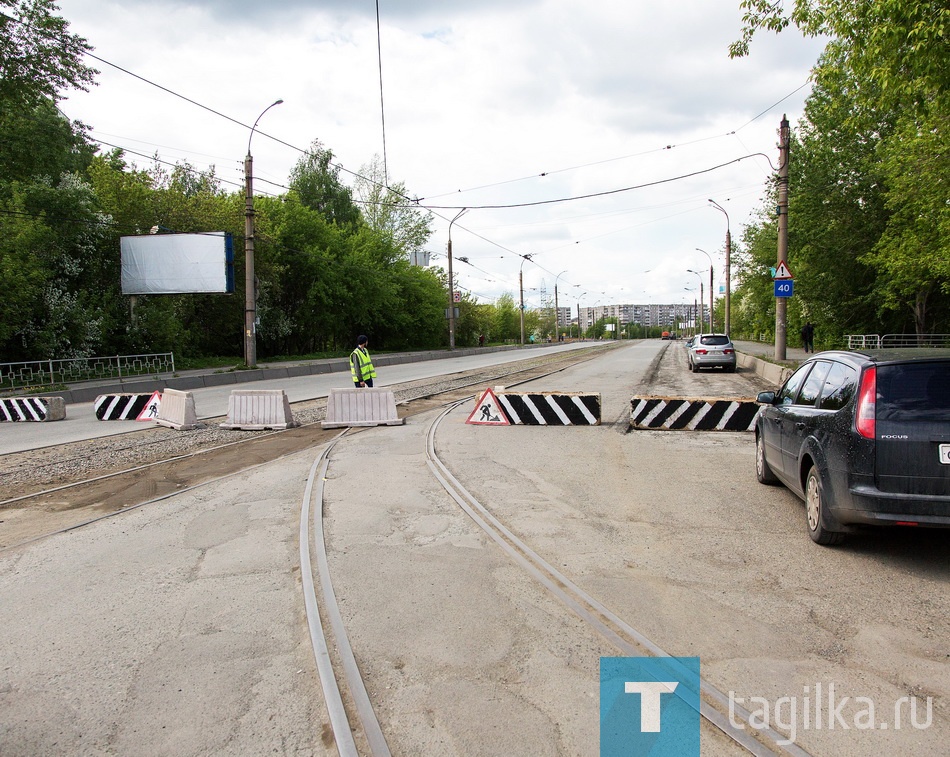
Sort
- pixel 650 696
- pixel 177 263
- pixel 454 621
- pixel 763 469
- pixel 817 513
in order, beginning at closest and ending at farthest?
pixel 650 696
pixel 454 621
pixel 817 513
pixel 763 469
pixel 177 263

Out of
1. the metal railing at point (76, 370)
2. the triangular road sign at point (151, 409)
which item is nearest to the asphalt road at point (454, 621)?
the triangular road sign at point (151, 409)

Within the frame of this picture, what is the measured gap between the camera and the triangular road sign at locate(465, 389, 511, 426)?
1295 centimetres

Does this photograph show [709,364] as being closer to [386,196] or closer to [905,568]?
[905,568]

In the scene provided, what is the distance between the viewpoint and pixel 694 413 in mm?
11844

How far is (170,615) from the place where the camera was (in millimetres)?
4328

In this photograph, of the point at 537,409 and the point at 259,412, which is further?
the point at 259,412

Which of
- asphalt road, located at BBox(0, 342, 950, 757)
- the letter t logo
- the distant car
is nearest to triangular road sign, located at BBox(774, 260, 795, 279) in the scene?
the distant car

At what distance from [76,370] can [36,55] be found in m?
10.7

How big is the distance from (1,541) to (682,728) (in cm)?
587

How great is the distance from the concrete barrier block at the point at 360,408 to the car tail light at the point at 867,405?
30.3ft

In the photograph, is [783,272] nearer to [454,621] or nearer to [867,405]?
[867,405]

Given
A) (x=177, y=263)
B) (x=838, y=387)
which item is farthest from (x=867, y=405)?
(x=177, y=263)

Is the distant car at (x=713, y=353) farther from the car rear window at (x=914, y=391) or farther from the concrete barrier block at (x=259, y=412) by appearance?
the car rear window at (x=914, y=391)

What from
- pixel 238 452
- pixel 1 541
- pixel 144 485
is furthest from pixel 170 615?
pixel 238 452
